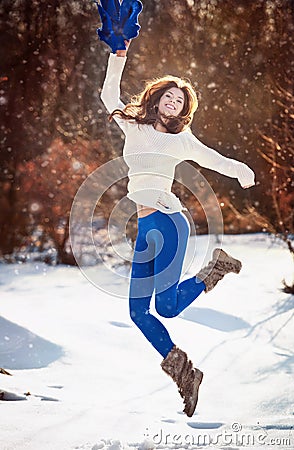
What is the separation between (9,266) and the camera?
707 cm

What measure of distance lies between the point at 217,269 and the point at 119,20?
87cm

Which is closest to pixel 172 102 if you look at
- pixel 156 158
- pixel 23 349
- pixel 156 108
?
pixel 156 108

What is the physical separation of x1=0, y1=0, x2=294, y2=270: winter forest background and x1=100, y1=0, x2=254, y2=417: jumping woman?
4.01 metres

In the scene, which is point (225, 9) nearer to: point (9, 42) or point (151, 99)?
point (9, 42)

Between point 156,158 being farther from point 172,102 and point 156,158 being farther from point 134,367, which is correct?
point 134,367

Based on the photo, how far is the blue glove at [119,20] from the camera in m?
2.09

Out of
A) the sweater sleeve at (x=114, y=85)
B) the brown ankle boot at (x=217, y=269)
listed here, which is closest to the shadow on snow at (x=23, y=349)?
the brown ankle boot at (x=217, y=269)

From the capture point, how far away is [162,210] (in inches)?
83.7

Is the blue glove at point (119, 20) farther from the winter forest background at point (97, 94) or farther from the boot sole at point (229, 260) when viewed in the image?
the winter forest background at point (97, 94)

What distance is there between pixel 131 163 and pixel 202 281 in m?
0.45

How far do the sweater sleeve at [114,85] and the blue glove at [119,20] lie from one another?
7 cm

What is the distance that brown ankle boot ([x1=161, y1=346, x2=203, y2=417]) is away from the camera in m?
2.14

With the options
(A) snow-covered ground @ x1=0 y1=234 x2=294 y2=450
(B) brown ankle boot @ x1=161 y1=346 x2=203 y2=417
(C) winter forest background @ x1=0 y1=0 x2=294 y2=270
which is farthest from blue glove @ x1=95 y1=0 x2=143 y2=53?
(C) winter forest background @ x1=0 y1=0 x2=294 y2=270

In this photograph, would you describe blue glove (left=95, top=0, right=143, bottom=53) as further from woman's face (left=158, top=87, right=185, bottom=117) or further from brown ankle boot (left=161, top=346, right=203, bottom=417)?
brown ankle boot (left=161, top=346, right=203, bottom=417)
